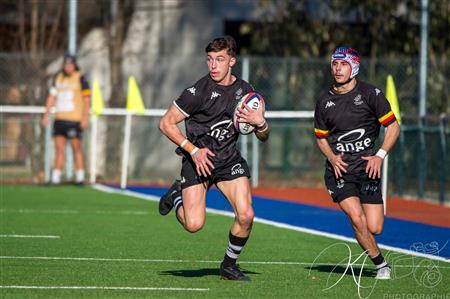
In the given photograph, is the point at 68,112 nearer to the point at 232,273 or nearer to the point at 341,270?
the point at 341,270

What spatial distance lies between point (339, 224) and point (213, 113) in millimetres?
6096

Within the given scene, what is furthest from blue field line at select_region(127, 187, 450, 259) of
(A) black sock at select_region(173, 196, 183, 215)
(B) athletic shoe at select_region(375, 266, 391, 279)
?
(A) black sock at select_region(173, 196, 183, 215)

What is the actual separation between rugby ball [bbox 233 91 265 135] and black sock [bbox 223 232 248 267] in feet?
3.05

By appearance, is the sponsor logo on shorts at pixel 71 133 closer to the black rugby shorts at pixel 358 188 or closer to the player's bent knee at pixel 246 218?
the black rugby shorts at pixel 358 188

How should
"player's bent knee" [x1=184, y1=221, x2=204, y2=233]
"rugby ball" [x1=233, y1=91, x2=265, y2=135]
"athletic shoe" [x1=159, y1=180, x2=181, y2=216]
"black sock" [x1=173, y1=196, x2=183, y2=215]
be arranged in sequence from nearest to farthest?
"rugby ball" [x1=233, y1=91, x2=265, y2=135], "player's bent knee" [x1=184, y1=221, x2=204, y2=233], "black sock" [x1=173, y1=196, x2=183, y2=215], "athletic shoe" [x1=159, y1=180, x2=181, y2=216]

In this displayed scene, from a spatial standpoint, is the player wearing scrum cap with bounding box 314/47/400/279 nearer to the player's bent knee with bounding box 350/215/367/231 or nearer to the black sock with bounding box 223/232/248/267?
the player's bent knee with bounding box 350/215/367/231

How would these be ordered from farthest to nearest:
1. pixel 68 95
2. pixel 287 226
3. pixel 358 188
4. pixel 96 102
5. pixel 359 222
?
pixel 96 102 < pixel 68 95 < pixel 287 226 < pixel 358 188 < pixel 359 222

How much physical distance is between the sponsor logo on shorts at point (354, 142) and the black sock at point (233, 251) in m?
1.34

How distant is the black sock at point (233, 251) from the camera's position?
1029cm

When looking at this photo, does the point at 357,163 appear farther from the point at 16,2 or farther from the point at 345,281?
the point at 16,2

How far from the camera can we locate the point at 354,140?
35.8 feet

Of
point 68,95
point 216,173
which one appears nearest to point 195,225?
point 216,173

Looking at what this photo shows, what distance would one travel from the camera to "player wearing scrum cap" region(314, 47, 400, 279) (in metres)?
10.7

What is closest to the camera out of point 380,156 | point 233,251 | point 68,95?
point 233,251
